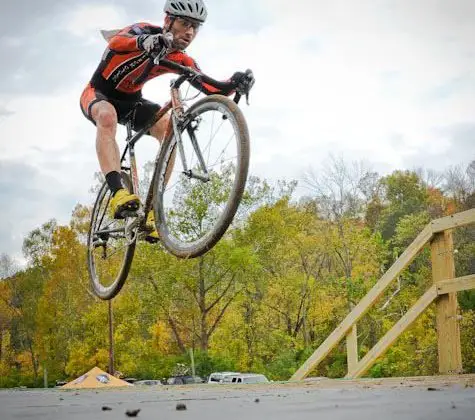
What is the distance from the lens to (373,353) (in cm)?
511

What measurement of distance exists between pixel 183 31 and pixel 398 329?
2.79 m

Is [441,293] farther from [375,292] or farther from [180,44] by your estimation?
[180,44]

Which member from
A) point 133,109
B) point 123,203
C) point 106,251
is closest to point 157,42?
point 133,109

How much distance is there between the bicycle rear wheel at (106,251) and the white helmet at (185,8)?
1386 mm

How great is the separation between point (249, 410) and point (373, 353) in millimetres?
3770

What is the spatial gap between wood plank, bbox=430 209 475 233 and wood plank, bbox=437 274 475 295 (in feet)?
1.28

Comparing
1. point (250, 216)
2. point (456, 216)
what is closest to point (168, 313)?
point (250, 216)

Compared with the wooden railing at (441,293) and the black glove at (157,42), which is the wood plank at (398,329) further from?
the black glove at (157,42)

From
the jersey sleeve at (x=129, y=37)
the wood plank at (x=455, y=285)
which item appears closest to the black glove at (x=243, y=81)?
the jersey sleeve at (x=129, y=37)

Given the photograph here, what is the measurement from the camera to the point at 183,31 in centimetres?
419

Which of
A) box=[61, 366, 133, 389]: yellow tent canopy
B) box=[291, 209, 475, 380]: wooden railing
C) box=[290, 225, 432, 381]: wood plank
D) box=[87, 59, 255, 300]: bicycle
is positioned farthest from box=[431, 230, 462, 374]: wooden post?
box=[61, 366, 133, 389]: yellow tent canopy

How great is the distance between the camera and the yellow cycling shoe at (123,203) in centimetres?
428

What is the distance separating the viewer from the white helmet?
160 inches

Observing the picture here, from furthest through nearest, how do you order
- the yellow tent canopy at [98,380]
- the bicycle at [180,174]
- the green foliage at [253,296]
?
the green foliage at [253,296]
the yellow tent canopy at [98,380]
the bicycle at [180,174]
